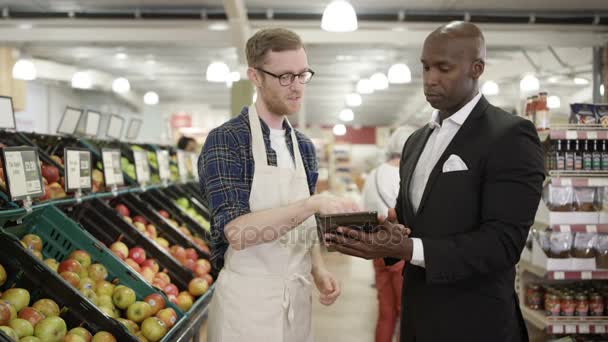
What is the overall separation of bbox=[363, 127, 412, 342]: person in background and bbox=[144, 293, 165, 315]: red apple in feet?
5.16

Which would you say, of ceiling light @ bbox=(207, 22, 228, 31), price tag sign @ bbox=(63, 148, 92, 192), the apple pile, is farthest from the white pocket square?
ceiling light @ bbox=(207, 22, 228, 31)

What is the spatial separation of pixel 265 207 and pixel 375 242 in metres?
0.40

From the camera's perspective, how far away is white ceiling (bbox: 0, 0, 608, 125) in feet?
30.5

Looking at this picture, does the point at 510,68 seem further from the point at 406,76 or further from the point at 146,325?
the point at 146,325

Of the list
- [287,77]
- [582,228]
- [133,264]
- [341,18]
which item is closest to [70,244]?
[133,264]

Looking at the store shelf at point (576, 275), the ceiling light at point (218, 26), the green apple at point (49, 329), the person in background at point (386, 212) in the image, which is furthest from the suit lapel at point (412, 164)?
the ceiling light at point (218, 26)

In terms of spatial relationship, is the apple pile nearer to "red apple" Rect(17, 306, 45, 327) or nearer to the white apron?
"red apple" Rect(17, 306, 45, 327)

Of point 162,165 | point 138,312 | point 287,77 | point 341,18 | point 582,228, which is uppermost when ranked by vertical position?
point 341,18

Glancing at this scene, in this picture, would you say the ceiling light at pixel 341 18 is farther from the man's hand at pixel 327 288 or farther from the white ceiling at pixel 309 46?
the man's hand at pixel 327 288

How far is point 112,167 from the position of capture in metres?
3.77

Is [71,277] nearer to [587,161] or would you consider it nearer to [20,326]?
Answer: [20,326]

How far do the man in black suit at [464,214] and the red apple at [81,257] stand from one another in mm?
1772

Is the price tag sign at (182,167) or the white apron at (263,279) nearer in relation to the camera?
the white apron at (263,279)

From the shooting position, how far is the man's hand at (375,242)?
5.30 feet
